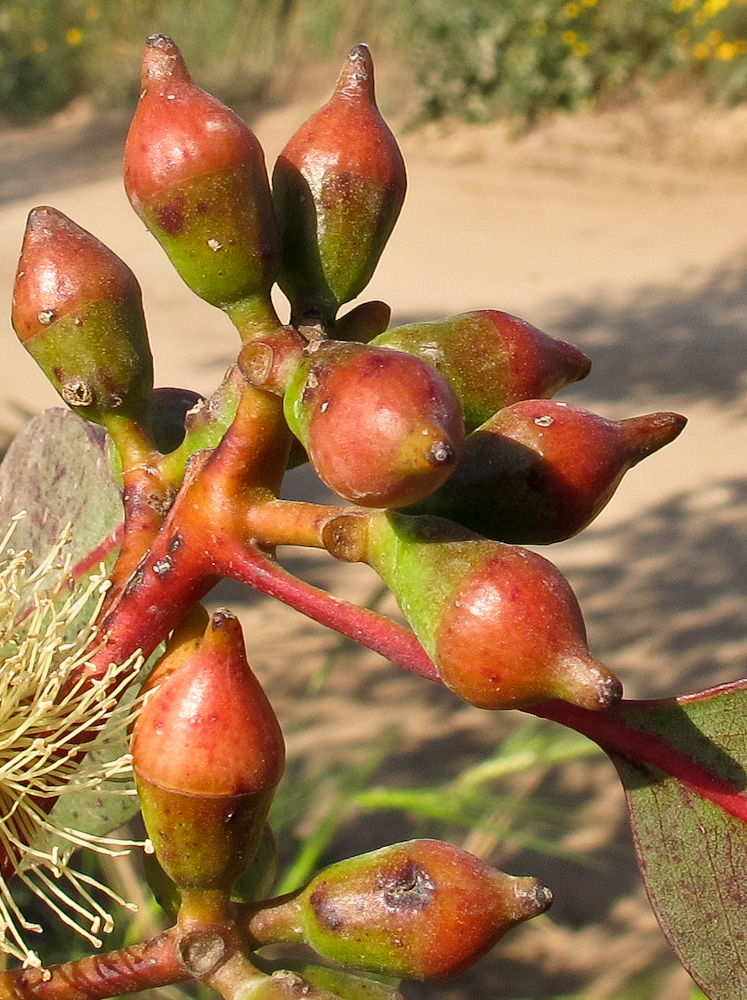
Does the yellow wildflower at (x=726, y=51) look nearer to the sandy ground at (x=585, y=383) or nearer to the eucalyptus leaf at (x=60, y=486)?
the sandy ground at (x=585, y=383)

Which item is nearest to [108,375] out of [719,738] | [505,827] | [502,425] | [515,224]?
[502,425]

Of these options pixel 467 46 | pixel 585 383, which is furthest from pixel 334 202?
pixel 467 46

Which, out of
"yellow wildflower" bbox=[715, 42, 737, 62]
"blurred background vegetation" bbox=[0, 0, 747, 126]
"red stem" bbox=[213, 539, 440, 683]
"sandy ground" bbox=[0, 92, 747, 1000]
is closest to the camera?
"red stem" bbox=[213, 539, 440, 683]

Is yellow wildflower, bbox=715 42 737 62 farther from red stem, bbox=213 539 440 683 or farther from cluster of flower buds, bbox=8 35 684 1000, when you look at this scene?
red stem, bbox=213 539 440 683

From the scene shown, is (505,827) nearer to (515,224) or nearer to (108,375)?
(108,375)

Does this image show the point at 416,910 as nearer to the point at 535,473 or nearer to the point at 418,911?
the point at 418,911

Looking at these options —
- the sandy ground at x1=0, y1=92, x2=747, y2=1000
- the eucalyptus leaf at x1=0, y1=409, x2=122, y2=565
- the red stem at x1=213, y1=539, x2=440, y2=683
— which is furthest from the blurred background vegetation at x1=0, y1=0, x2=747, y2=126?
the red stem at x1=213, y1=539, x2=440, y2=683
